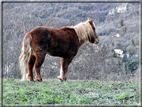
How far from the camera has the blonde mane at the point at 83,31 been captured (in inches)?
286

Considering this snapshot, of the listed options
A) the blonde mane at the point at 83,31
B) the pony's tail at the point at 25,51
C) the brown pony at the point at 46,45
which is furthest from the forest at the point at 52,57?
the pony's tail at the point at 25,51

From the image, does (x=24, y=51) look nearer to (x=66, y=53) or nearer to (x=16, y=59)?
(x=66, y=53)

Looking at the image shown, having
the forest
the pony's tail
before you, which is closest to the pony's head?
the pony's tail

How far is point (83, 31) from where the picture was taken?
24.3 feet

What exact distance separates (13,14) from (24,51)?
1481 cm

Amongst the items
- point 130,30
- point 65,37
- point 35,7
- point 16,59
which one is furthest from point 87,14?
point 65,37

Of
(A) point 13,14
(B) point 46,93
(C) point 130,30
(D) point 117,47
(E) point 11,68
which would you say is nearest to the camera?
(B) point 46,93

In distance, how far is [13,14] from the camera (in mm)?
19609

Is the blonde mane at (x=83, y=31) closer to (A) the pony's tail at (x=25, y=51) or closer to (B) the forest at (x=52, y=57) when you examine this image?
(A) the pony's tail at (x=25, y=51)

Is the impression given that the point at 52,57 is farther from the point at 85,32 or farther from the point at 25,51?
the point at 25,51

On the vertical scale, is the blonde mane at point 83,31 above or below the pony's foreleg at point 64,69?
above

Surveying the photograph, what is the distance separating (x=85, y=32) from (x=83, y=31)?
115 mm

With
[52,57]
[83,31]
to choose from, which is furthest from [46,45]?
[52,57]

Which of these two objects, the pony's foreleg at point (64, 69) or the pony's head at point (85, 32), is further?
the pony's head at point (85, 32)
